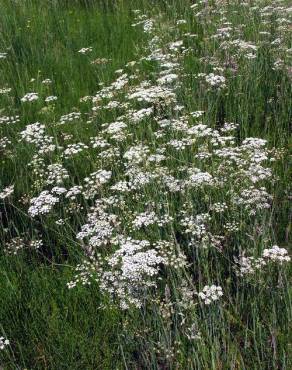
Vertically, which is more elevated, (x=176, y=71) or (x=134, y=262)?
(x=176, y=71)

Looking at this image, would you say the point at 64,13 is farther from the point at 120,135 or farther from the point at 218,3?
the point at 120,135

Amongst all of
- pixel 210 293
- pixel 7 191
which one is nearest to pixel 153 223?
pixel 210 293

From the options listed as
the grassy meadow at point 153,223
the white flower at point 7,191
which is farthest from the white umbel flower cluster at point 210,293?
the white flower at point 7,191

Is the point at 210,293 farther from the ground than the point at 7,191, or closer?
closer

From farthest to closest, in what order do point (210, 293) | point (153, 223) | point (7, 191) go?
point (7, 191) → point (153, 223) → point (210, 293)

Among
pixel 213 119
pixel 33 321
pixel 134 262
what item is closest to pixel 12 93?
pixel 213 119

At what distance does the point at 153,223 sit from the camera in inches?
112

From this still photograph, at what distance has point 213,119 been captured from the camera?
172 inches

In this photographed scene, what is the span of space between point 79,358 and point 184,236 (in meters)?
1.01

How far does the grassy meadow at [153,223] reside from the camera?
2.34 m

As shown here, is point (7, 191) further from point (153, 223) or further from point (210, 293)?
point (210, 293)

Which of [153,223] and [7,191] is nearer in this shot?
[153,223]

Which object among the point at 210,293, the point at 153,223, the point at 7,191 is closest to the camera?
the point at 210,293

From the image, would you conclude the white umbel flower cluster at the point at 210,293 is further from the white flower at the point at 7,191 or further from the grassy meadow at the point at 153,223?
the white flower at the point at 7,191
